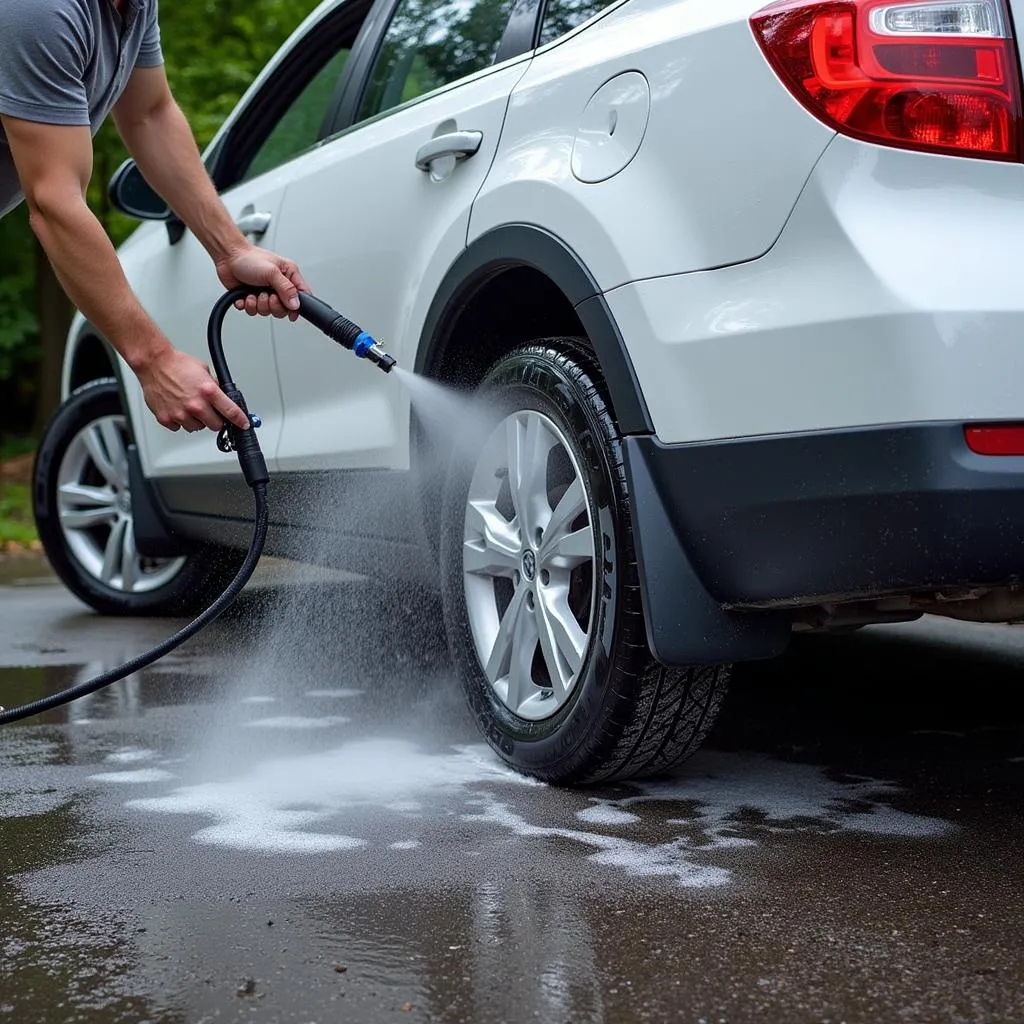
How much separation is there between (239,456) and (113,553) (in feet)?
9.29

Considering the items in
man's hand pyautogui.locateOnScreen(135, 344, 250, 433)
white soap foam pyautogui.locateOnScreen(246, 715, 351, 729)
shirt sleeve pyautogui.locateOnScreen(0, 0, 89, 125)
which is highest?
shirt sleeve pyautogui.locateOnScreen(0, 0, 89, 125)

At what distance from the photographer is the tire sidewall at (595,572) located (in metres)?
2.72

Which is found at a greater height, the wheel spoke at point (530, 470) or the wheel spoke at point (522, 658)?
the wheel spoke at point (530, 470)

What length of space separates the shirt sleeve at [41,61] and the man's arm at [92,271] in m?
0.03

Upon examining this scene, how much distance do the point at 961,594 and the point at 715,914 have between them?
656 mm

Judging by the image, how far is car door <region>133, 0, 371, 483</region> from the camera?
422 centimetres

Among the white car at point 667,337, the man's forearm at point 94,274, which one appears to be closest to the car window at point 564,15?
the white car at point 667,337

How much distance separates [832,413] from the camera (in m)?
2.32

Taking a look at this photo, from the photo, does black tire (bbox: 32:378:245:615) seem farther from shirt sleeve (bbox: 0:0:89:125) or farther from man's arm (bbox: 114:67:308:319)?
shirt sleeve (bbox: 0:0:89:125)

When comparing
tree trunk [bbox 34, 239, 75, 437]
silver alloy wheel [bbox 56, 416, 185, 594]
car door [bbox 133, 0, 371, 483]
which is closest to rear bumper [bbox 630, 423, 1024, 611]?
car door [bbox 133, 0, 371, 483]

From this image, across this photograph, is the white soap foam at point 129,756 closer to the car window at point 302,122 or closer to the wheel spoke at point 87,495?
the car window at point 302,122

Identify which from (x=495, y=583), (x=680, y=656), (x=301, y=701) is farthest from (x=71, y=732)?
(x=680, y=656)

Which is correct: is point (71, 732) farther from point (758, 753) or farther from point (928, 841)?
point (928, 841)

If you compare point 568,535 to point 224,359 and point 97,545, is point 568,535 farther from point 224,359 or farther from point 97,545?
point 97,545
